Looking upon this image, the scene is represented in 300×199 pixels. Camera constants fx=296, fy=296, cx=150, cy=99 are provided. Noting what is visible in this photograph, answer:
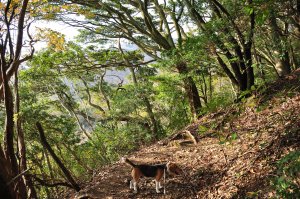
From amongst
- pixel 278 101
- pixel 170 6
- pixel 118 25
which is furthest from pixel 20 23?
pixel 118 25

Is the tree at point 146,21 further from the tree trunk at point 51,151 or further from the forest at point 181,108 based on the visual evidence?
the tree trunk at point 51,151

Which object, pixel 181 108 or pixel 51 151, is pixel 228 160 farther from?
pixel 181 108

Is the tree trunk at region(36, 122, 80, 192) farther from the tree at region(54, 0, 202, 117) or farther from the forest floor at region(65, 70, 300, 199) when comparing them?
the tree at region(54, 0, 202, 117)

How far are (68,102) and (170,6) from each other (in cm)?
1146

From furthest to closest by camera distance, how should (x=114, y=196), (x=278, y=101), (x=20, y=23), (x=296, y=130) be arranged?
(x=278, y=101)
(x=114, y=196)
(x=296, y=130)
(x=20, y=23)

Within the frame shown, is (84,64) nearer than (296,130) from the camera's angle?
No

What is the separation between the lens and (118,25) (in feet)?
43.4

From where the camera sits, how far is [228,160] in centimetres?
589

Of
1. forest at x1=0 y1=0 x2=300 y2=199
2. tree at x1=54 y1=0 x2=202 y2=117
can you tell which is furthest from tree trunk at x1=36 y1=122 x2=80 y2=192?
tree at x1=54 y1=0 x2=202 y2=117

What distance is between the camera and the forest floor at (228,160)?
4.72 metres

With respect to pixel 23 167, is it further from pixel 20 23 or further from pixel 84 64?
pixel 84 64

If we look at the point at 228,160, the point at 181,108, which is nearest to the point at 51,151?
the point at 228,160

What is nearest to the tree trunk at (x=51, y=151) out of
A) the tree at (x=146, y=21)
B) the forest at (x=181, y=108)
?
the forest at (x=181, y=108)

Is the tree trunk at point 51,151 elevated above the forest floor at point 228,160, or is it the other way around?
the tree trunk at point 51,151
